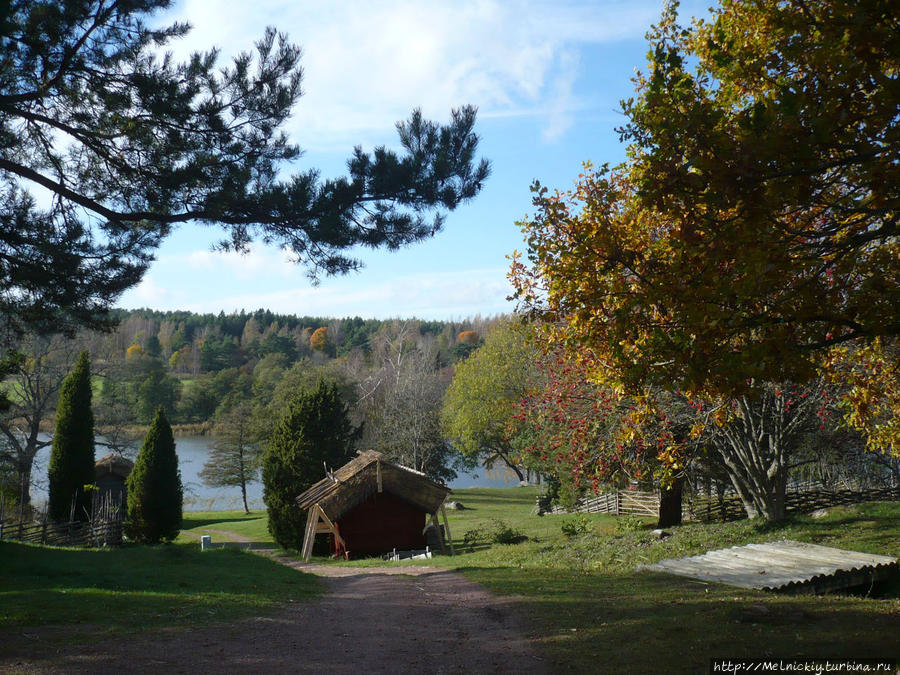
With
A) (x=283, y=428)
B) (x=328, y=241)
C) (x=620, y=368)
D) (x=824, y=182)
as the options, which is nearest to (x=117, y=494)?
(x=283, y=428)

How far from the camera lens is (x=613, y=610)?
8.12 metres

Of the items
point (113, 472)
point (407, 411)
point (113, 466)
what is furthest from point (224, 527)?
point (407, 411)

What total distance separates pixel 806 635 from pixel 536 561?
31.9ft

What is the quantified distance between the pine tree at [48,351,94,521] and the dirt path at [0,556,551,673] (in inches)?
760

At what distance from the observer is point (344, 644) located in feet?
23.7

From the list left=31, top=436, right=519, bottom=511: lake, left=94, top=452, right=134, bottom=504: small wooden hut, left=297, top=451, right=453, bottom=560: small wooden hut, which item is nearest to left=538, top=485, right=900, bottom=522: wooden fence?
left=297, top=451, right=453, bottom=560: small wooden hut

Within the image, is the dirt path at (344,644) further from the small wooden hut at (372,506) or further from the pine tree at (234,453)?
the pine tree at (234,453)

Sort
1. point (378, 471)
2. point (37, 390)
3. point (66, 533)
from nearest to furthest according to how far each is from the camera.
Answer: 1. point (378, 471)
2. point (66, 533)
3. point (37, 390)

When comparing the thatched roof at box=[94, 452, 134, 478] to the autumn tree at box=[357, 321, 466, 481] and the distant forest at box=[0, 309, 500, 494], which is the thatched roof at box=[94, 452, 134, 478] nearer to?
the distant forest at box=[0, 309, 500, 494]

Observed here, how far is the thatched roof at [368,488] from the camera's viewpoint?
2011 cm

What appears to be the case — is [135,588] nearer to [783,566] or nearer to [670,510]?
[783,566]

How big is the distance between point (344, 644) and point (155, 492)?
21433 mm

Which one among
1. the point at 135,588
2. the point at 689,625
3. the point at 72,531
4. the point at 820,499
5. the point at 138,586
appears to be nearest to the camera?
the point at 689,625

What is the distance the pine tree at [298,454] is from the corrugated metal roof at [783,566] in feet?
51.1
